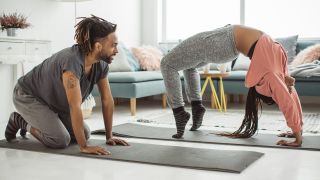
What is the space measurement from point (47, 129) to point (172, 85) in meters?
0.87

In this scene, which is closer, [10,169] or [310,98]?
[10,169]

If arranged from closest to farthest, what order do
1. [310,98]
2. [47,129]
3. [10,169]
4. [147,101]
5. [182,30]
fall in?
[10,169] → [47,129] → [310,98] → [147,101] → [182,30]

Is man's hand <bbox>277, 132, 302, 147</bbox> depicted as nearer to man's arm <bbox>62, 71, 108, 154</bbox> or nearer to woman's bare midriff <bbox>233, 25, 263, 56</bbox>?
woman's bare midriff <bbox>233, 25, 263, 56</bbox>

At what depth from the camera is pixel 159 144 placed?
270cm

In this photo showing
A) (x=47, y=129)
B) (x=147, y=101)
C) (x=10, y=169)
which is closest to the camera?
(x=10, y=169)

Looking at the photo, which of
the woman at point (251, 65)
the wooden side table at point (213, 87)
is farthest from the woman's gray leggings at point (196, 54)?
the wooden side table at point (213, 87)

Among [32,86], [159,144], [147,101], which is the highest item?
[32,86]

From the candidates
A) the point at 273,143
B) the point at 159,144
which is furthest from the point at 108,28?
the point at 273,143

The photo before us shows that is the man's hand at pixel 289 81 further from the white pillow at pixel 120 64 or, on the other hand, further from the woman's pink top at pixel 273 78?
the white pillow at pixel 120 64

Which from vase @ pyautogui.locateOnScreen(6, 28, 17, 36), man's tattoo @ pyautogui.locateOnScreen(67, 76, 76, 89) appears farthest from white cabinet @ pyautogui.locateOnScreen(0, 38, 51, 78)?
man's tattoo @ pyautogui.locateOnScreen(67, 76, 76, 89)

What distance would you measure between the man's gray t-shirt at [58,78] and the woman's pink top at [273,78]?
93 cm

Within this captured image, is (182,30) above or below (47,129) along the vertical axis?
above

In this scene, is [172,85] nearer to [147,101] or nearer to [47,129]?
[47,129]

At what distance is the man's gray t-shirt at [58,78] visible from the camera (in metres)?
2.30
